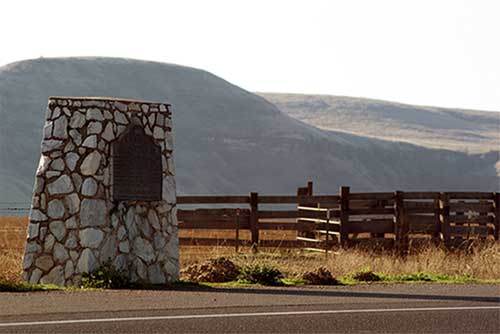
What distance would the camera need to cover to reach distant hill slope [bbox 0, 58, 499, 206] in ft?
384

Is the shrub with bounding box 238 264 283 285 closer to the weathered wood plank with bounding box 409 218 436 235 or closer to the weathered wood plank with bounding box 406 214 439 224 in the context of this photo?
the weathered wood plank with bounding box 406 214 439 224

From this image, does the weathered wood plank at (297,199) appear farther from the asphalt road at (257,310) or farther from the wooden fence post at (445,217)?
the asphalt road at (257,310)

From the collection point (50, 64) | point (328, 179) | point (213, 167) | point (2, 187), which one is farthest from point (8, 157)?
point (50, 64)

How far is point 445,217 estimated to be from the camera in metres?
28.6

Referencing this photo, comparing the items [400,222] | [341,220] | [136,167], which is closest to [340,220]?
[341,220]

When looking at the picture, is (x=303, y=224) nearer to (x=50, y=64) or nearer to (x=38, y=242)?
(x=38, y=242)

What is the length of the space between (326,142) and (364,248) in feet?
347

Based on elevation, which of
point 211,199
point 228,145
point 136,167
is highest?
point 228,145

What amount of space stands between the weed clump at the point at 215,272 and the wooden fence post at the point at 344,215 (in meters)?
9.19

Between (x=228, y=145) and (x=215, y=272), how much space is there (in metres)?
110

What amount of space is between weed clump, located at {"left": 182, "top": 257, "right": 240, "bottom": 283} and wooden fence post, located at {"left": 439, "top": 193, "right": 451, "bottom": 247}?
36.5ft

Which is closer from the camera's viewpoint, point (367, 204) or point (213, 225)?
point (213, 225)

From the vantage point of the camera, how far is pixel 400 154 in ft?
464

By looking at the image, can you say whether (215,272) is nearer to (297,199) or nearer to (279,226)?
(297,199)
